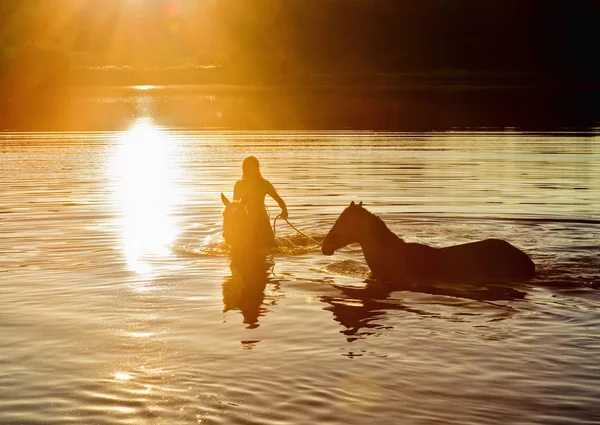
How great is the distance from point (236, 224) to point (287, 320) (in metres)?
6.33

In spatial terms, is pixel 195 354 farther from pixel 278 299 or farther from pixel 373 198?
pixel 373 198

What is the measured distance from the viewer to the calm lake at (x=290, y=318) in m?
9.54

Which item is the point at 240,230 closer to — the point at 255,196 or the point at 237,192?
the point at 255,196

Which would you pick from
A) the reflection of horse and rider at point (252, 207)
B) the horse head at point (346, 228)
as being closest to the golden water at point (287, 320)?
the reflection of horse and rider at point (252, 207)

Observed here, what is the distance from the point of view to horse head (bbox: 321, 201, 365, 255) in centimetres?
1603

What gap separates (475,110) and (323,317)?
8139 cm

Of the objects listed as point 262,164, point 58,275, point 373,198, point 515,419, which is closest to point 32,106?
point 262,164

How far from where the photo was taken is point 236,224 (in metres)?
19.4

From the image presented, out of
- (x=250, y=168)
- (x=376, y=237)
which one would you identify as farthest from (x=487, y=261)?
(x=250, y=168)

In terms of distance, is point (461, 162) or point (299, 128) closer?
point (461, 162)

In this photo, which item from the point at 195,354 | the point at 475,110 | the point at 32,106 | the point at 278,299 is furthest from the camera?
the point at 32,106

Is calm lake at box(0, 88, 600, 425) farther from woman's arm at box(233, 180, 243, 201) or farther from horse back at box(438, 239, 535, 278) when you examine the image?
woman's arm at box(233, 180, 243, 201)

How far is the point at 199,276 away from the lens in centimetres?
1708

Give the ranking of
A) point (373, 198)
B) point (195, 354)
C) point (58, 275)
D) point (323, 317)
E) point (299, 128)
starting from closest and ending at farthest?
point (195, 354) → point (323, 317) → point (58, 275) → point (373, 198) → point (299, 128)
